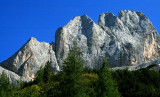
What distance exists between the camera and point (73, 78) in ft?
93.6

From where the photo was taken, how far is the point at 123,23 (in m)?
148

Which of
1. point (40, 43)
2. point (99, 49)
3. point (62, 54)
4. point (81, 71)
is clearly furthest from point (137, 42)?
point (81, 71)

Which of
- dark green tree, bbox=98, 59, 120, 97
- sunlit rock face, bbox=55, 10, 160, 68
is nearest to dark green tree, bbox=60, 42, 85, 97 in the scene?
dark green tree, bbox=98, 59, 120, 97

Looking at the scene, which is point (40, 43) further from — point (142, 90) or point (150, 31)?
point (142, 90)

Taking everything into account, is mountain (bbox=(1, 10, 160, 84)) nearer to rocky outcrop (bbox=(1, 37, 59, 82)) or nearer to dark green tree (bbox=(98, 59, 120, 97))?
rocky outcrop (bbox=(1, 37, 59, 82))

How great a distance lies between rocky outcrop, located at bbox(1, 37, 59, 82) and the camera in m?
112

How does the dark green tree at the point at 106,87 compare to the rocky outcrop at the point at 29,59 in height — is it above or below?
below

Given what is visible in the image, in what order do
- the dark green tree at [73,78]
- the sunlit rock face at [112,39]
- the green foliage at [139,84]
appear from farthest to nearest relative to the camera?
the sunlit rock face at [112,39]
the green foliage at [139,84]
the dark green tree at [73,78]

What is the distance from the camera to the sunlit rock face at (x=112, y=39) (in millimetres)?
126056

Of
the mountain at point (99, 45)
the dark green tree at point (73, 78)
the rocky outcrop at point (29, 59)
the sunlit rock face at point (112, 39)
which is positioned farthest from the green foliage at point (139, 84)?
the sunlit rock face at point (112, 39)

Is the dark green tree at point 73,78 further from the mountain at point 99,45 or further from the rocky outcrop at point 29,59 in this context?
the mountain at point 99,45

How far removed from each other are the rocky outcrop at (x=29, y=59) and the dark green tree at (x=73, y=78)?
83.2m

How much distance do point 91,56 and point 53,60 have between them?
65.6ft

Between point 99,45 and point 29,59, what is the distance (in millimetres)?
38790
